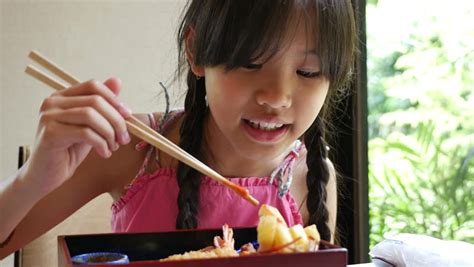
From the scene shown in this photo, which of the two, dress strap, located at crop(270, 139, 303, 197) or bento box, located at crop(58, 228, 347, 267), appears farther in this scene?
dress strap, located at crop(270, 139, 303, 197)

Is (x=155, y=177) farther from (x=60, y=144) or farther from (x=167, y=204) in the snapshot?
(x=60, y=144)

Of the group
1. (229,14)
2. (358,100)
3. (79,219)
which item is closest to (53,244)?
(79,219)

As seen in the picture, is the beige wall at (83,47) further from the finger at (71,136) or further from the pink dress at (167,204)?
the finger at (71,136)

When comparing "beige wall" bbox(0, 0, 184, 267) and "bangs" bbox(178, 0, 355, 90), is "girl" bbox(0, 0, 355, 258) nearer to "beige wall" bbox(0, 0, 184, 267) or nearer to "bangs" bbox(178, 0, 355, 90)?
"bangs" bbox(178, 0, 355, 90)

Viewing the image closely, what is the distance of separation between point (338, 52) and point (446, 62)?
1.11 metres

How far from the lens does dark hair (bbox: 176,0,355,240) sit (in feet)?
2.92

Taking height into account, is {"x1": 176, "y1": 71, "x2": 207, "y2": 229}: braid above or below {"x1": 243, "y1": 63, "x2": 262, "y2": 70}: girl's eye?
below

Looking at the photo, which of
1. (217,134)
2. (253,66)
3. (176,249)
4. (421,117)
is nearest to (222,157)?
(217,134)

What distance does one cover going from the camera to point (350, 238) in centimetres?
217

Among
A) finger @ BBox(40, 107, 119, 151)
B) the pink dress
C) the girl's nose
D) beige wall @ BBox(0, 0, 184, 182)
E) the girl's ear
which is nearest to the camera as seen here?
finger @ BBox(40, 107, 119, 151)

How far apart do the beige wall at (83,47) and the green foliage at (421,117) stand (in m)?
0.69

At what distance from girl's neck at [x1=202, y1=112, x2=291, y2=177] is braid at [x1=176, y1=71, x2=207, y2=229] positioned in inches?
0.7

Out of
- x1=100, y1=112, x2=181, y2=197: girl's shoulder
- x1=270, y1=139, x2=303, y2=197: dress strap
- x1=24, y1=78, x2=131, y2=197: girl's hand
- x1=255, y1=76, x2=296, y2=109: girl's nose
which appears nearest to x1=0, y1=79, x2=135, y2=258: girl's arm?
x1=24, y1=78, x2=131, y2=197: girl's hand

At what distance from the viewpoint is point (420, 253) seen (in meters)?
0.96
